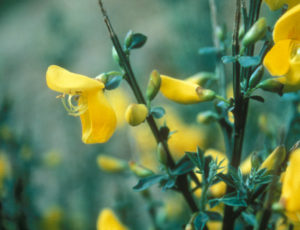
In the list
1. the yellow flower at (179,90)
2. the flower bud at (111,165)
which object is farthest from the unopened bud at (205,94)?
the flower bud at (111,165)

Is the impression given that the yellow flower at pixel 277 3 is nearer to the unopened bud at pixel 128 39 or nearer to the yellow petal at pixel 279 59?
the yellow petal at pixel 279 59

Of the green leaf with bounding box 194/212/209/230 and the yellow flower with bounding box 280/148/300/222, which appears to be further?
the green leaf with bounding box 194/212/209/230

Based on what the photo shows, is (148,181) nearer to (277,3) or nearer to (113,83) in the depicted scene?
(113,83)

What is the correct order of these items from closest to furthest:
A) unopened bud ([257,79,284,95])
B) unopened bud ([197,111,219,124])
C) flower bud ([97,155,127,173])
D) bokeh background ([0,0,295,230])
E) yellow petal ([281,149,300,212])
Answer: yellow petal ([281,149,300,212]) < unopened bud ([257,79,284,95]) < unopened bud ([197,111,219,124]) < flower bud ([97,155,127,173]) < bokeh background ([0,0,295,230])

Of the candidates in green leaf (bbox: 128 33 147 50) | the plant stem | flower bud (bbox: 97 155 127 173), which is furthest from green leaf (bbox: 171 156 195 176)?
flower bud (bbox: 97 155 127 173)

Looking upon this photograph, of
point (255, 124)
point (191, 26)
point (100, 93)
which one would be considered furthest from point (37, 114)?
point (100, 93)

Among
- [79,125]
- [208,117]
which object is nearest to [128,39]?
[208,117]

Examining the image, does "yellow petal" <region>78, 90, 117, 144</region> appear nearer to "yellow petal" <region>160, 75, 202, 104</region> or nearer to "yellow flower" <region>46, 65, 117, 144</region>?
"yellow flower" <region>46, 65, 117, 144</region>
